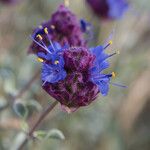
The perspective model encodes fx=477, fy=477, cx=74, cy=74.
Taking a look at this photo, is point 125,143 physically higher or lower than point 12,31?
lower

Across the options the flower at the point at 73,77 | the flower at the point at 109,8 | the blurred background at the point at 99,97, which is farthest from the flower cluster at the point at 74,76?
the flower at the point at 109,8

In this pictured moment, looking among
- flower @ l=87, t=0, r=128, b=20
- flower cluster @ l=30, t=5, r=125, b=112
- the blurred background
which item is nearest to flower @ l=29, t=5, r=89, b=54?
flower cluster @ l=30, t=5, r=125, b=112

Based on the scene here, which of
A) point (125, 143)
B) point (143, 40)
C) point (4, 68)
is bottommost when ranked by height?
point (125, 143)

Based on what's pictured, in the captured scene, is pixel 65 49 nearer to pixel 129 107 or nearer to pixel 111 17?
pixel 111 17

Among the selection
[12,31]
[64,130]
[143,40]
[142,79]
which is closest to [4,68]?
[64,130]

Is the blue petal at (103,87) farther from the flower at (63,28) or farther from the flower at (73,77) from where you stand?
the flower at (63,28)

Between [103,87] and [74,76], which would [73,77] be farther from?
[103,87]
